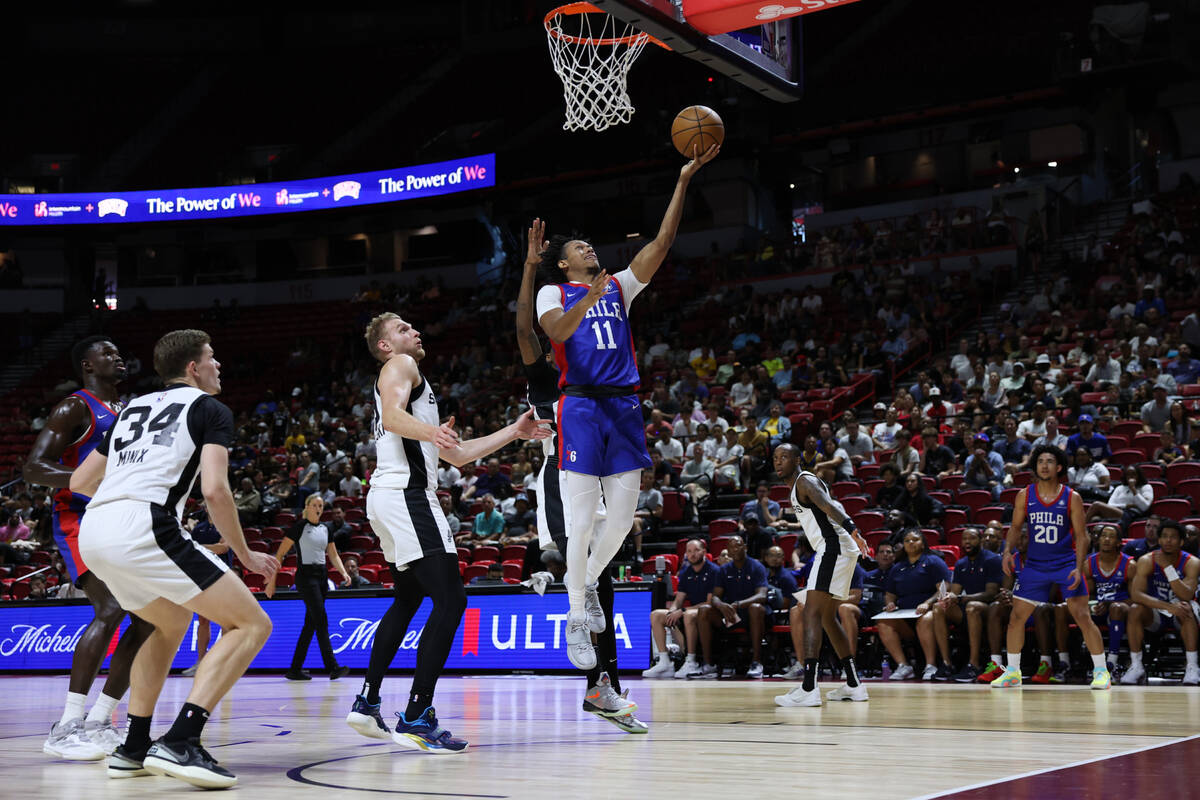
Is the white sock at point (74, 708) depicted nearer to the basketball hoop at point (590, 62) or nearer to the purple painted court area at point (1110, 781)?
the purple painted court area at point (1110, 781)

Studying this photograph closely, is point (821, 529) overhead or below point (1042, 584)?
overhead

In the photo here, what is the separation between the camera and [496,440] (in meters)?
5.69

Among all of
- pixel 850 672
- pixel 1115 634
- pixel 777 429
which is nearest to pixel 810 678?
pixel 850 672

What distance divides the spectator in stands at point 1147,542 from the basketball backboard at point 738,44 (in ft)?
15.9

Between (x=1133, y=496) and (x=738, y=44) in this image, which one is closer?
(x=738, y=44)

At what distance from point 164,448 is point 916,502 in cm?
973

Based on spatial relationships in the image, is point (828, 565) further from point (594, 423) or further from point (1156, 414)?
point (1156, 414)

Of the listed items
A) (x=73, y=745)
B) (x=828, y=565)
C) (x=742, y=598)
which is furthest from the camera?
(x=742, y=598)

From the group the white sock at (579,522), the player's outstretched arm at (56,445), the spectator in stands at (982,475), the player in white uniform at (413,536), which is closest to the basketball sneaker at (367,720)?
the player in white uniform at (413,536)

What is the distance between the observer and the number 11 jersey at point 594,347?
19.2 feet

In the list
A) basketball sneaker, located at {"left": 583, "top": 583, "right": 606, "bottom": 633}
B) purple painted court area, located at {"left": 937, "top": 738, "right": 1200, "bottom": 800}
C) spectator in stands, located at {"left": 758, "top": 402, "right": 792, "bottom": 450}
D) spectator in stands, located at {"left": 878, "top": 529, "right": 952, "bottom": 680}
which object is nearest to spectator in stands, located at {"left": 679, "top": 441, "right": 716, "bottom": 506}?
spectator in stands, located at {"left": 758, "top": 402, "right": 792, "bottom": 450}

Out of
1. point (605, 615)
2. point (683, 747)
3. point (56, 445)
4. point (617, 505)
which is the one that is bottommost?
point (683, 747)

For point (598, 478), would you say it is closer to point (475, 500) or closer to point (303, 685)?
point (303, 685)

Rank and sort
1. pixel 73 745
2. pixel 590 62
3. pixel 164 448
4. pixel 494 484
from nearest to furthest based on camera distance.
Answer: pixel 164 448
pixel 73 745
pixel 590 62
pixel 494 484
